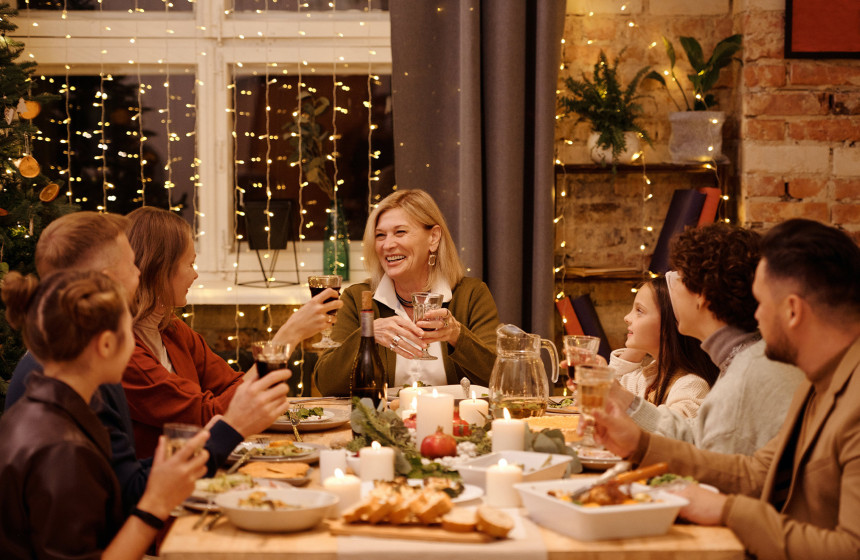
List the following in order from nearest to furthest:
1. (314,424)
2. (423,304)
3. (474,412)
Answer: (474,412), (314,424), (423,304)

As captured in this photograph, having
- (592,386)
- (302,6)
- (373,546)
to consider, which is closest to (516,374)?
(592,386)

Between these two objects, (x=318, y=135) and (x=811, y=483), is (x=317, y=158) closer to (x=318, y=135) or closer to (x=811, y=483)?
(x=318, y=135)

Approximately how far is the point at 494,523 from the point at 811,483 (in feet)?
1.91

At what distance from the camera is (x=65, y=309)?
58.3 inches

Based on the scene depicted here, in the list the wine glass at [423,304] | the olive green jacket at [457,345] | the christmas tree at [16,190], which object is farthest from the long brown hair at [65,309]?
the christmas tree at [16,190]

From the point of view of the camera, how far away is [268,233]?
414cm

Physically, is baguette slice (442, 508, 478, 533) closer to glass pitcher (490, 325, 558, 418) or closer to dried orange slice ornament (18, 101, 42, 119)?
glass pitcher (490, 325, 558, 418)

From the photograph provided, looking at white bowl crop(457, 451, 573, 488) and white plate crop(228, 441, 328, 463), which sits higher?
white bowl crop(457, 451, 573, 488)

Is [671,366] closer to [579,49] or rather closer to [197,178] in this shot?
[579,49]

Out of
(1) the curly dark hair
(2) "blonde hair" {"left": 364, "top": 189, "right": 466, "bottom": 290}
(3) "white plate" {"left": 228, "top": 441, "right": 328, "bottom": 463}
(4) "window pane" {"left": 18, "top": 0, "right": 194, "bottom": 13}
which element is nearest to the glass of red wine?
(3) "white plate" {"left": 228, "top": 441, "right": 328, "bottom": 463}

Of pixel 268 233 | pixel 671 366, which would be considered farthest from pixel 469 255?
pixel 671 366

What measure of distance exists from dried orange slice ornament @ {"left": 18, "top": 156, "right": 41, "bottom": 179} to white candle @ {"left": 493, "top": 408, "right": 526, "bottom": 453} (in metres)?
2.44

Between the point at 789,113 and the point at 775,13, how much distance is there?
405 mm

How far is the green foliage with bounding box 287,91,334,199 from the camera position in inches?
163
